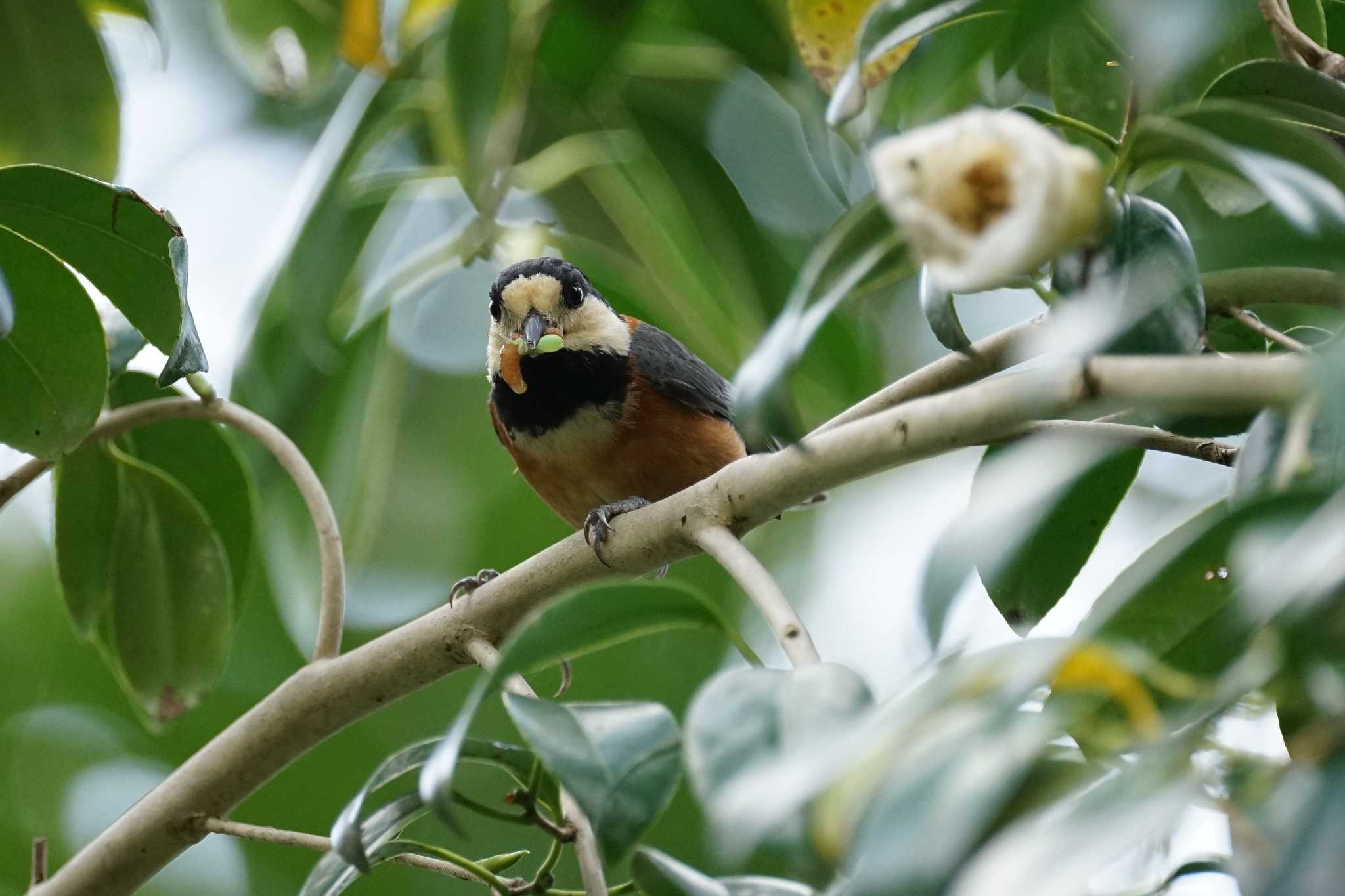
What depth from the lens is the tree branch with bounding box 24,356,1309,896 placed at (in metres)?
0.84

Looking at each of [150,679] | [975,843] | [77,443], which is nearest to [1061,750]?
[975,843]

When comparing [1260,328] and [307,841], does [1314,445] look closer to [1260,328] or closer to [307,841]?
[1260,328]

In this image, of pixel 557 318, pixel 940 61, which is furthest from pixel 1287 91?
pixel 557 318

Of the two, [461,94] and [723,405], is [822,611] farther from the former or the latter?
[461,94]

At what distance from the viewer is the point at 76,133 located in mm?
2154

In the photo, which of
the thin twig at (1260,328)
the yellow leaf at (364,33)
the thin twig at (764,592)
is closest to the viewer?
the thin twig at (764,592)

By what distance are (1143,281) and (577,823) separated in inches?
26.1

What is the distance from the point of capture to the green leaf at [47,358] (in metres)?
1.45

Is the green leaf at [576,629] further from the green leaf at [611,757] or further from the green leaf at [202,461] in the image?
the green leaf at [202,461]

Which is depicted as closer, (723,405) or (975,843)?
(975,843)

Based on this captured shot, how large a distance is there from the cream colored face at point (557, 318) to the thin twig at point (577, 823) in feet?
3.54

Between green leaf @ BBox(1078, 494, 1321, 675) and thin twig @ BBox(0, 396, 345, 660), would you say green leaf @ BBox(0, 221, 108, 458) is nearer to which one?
thin twig @ BBox(0, 396, 345, 660)

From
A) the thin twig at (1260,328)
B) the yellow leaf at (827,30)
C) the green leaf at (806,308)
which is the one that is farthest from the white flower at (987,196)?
the yellow leaf at (827,30)

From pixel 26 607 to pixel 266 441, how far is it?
3.40m
